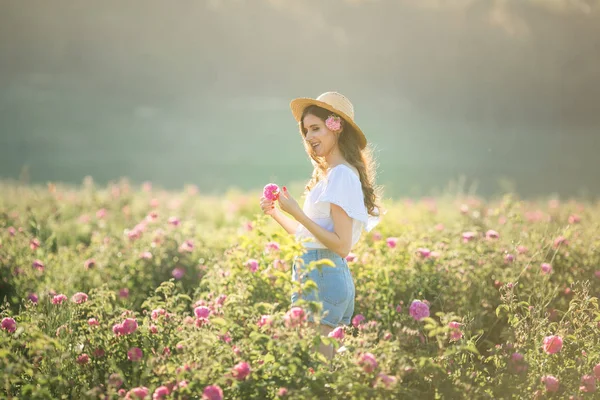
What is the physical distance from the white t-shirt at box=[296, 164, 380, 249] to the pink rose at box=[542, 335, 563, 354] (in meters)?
1.23

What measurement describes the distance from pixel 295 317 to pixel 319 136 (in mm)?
1170

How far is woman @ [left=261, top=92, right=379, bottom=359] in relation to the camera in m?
3.14

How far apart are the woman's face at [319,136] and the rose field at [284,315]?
0.66 meters

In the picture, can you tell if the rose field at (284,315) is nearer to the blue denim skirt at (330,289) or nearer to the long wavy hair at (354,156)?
the blue denim skirt at (330,289)

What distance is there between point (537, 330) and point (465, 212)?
3.23m

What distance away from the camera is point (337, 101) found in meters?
3.43

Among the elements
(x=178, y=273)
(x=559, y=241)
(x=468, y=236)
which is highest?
(x=559, y=241)

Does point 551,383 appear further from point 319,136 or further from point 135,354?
point 135,354

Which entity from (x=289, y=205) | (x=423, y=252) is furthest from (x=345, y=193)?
(x=423, y=252)

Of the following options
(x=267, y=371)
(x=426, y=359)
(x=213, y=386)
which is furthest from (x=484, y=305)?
(x=213, y=386)

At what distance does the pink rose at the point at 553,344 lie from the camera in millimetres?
3234

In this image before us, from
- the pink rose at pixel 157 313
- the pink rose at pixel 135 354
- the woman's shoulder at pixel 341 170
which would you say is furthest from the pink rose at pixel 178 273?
the woman's shoulder at pixel 341 170

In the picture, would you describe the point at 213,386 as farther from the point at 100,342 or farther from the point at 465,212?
the point at 465,212

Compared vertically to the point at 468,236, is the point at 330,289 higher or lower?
lower
